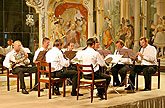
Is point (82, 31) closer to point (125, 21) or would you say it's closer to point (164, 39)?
point (125, 21)

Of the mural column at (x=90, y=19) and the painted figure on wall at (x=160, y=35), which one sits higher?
the mural column at (x=90, y=19)

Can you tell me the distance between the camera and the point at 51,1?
10.8 meters

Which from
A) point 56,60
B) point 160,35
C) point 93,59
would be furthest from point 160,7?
point 56,60

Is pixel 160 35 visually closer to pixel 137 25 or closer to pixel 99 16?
pixel 137 25

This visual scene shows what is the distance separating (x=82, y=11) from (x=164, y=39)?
11.8 ft

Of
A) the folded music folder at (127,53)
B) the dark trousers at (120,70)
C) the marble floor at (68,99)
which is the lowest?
the marble floor at (68,99)

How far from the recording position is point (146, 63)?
6.96 meters

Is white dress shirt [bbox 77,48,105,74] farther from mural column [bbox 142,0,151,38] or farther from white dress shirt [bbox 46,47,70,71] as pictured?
mural column [bbox 142,0,151,38]

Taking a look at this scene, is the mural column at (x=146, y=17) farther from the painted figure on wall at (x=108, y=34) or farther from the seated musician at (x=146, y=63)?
the seated musician at (x=146, y=63)

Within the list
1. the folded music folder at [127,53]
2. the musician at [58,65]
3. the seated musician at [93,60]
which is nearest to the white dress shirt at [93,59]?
the seated musician at [93,60]

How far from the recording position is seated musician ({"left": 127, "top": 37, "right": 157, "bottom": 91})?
678cm

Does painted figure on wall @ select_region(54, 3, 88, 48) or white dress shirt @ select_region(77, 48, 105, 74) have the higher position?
painted figure on wall @ select_region(54, 3, 88, 48)

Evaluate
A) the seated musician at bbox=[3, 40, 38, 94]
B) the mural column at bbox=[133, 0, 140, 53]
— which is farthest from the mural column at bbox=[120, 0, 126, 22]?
the seated musician at bbox=[3, 40, 38, 94]

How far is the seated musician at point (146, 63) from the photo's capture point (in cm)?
678
